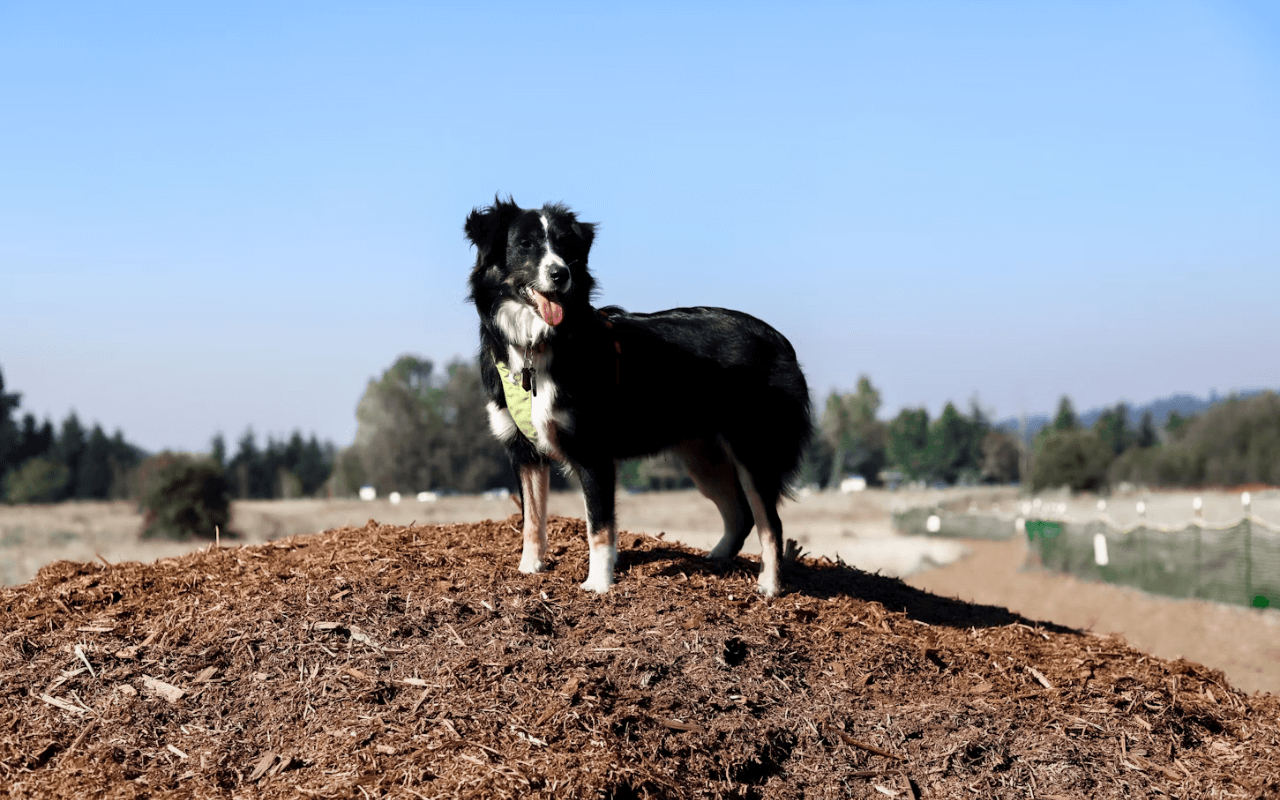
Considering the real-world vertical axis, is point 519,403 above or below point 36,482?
above

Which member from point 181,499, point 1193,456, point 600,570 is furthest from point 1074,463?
point 600,570

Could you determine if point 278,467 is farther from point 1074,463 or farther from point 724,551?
point 724,551

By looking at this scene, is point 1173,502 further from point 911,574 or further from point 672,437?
point 672,437

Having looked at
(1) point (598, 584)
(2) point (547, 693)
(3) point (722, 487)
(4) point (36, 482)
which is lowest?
(2) point (547, 693)

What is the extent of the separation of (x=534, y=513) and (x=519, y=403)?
875 millimetres

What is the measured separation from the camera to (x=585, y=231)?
7.32 m

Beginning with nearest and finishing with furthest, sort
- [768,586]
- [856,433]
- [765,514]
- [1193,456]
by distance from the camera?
1. [768,586]
2. [765,514]
3. [1193,456]
4. [856,433]

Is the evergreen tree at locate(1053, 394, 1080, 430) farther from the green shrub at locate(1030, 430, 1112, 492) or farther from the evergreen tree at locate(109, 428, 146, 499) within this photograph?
the evergreen tree at locate(109, 428, 146, 499)

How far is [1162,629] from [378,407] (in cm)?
6476

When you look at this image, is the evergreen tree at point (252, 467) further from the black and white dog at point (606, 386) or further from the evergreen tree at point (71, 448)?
the black and white dog at point (606, 386)

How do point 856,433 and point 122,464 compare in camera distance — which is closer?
point 122,464

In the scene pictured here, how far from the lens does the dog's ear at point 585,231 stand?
7.24m

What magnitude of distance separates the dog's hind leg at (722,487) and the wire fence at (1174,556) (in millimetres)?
12210

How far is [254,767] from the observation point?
520 cm
